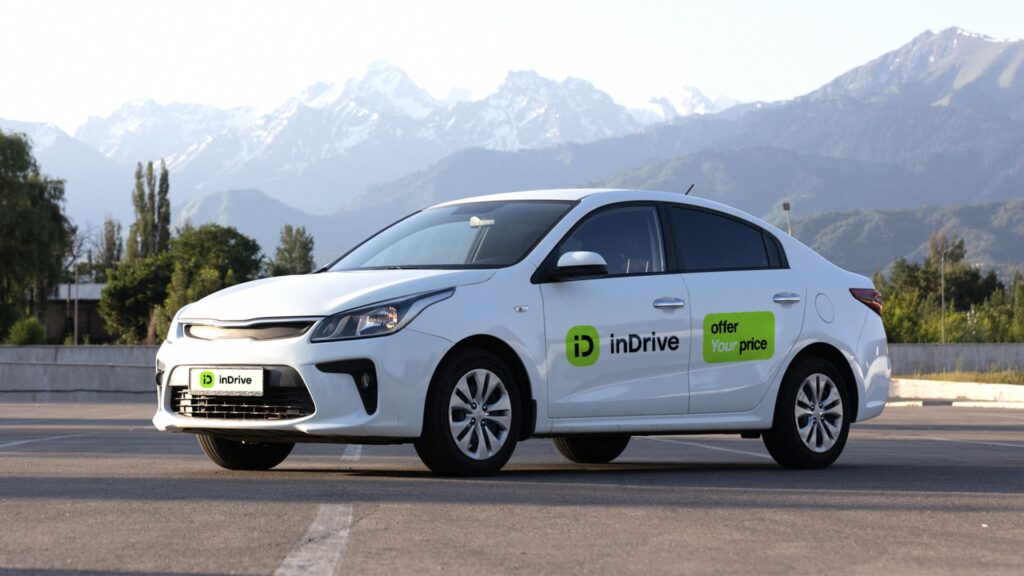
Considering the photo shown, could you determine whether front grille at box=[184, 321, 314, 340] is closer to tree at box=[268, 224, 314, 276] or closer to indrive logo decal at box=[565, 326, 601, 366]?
indrive logo decal at box=[565, 326, 601, 366]

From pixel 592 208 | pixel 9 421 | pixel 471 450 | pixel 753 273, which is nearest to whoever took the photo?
pixel 471 450

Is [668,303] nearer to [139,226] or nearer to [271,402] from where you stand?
[271,402]

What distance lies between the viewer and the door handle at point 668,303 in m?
10.2

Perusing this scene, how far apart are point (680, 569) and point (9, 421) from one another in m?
17.9

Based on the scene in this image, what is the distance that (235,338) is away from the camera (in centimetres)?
919

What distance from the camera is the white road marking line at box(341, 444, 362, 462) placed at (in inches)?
476

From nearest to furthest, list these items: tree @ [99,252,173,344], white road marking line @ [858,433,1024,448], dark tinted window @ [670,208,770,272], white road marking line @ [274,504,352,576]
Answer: white road marking line @ [274,504,352,576] < dark tinted window @ [670,208,770,272] < white road marking line @ [858,433,1024,448] < tree @ [99,252,173,344]

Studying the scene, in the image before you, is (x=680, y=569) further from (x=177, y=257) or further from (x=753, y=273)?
(x=177, y=257)

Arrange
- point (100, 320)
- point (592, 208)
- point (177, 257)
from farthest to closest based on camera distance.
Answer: point (100, 320), point (177, 257), point (592, 208)

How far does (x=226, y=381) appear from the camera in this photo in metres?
9.16

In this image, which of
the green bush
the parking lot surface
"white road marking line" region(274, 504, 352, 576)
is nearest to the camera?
"white road marking line" region(274, 504, 352, 576)

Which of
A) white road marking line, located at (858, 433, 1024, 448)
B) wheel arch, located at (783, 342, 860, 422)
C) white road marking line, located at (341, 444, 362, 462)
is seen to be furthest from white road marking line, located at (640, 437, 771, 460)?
white road marking line, located at (341, 444, 362, 462)

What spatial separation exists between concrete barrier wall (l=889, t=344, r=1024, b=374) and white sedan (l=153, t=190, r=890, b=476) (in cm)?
4433

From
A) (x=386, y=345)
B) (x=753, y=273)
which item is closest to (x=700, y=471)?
(x=753, y=273)
